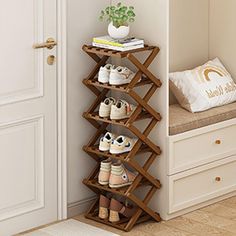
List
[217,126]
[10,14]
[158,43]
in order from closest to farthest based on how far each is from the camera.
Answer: [10,14], [158,43], [217,126]

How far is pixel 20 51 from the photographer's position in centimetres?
448

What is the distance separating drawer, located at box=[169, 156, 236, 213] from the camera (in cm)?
486

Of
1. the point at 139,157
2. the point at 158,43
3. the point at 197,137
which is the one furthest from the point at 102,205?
the point at 158,43

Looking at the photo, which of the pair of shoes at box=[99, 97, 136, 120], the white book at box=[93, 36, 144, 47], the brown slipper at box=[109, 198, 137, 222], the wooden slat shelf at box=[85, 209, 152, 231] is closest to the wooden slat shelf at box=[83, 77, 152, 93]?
the pair of shoes at box=[99, 97, 136, 120]

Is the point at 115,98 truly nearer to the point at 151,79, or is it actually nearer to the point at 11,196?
the point at 151,79

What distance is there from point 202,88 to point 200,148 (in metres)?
0.40

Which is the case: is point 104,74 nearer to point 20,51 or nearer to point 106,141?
point 106,141

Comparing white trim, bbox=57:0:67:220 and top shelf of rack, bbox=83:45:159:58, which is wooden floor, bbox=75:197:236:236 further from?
top shelf of rack, bbox=83:45:159:58

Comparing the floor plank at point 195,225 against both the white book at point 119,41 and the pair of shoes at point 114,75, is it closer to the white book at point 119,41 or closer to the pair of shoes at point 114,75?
the pair of shoes at point 114,75

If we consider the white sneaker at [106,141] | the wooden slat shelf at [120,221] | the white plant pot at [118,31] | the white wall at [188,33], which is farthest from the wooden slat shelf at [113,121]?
the white wall at [188,33]

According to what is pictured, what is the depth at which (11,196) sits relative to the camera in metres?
4.59

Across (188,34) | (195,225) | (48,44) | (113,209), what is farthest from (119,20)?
(195,225)

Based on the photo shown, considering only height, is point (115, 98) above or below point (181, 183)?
above

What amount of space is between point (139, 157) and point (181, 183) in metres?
0.29
